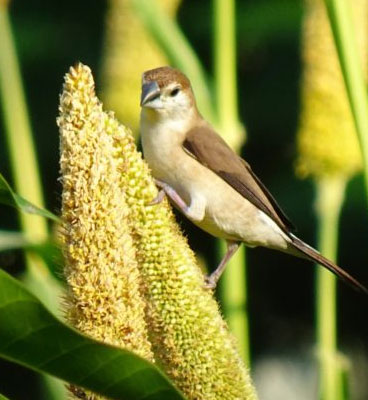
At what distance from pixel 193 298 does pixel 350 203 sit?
12.9 feet

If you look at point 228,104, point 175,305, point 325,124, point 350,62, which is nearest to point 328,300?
point 228,104

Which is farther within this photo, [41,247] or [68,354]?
[41,247]

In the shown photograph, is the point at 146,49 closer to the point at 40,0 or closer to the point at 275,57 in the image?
the point at 275,57

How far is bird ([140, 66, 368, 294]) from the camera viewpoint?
294cm

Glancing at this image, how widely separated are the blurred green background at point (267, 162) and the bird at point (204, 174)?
9.44 ft

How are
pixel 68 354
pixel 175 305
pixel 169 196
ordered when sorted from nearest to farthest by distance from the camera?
1. pixel 68 354
2. pixel 175 305
3. pixel 169 196

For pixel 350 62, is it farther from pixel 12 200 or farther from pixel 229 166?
pixel 229 166

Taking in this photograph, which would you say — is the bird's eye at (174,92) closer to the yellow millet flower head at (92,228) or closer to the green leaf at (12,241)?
the green leaf at (12,241)

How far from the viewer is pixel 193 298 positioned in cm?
185

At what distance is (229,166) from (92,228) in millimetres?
1424

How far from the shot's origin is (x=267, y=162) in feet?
21.7

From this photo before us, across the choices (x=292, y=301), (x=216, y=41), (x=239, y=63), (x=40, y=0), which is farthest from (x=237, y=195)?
(x=40, y=0)

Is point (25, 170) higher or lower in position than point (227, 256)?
higher

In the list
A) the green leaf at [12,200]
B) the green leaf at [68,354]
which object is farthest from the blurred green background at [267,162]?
the green leaf at [68,354]
